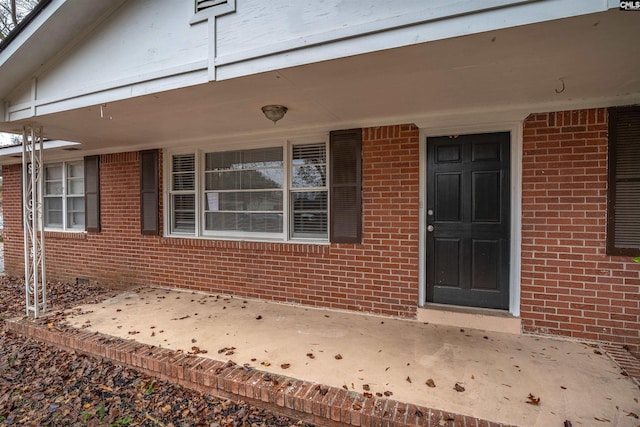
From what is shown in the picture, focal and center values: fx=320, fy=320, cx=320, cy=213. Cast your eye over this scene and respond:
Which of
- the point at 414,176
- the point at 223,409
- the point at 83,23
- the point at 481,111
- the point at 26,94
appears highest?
the point at 83,23

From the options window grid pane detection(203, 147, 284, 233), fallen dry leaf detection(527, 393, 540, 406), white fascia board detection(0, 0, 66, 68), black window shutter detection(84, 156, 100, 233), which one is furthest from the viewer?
black window shutter detection(84, 156, 100, 233)

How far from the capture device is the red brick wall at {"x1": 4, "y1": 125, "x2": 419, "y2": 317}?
3662 millimetres

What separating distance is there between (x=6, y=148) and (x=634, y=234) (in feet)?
30.3

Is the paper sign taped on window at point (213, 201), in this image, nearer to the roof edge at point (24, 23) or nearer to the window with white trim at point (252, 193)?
the window with white trim at point (252, 193)

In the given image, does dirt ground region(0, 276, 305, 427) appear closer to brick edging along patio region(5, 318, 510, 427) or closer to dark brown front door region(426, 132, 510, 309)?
brick edging along patio region(5, 318, 510, 427)

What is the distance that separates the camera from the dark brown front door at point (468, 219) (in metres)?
3.43

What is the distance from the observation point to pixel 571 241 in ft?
Answer: 10.2

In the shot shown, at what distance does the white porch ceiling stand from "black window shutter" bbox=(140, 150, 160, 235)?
892mm

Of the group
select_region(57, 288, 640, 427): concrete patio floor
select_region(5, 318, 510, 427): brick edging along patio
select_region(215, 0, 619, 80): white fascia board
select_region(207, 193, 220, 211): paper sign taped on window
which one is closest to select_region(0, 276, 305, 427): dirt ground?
select_region(5, 318, 510, 427): brick edging along patio

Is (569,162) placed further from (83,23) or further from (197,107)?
(83,23)

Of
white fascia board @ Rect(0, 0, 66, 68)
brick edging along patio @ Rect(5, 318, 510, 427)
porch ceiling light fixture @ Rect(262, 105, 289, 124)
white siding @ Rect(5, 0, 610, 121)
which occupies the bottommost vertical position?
brick edging along patio @ Rect(5, 318, 510, 427)

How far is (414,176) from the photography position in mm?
3605

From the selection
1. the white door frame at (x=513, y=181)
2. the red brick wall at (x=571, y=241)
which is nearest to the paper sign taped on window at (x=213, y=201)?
the white door frame at (x=513, y=181)

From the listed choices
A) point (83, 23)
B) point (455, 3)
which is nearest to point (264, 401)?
point (455, 3)
